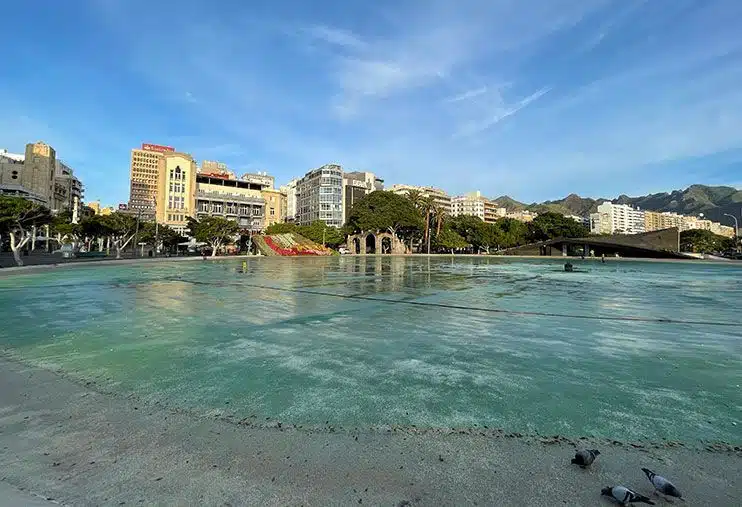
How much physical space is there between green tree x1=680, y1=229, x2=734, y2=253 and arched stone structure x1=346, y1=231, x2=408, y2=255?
76167 millimetres

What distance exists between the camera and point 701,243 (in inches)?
4040

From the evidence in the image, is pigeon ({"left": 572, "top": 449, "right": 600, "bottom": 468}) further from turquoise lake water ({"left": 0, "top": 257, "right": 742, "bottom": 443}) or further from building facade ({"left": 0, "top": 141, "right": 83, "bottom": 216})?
building facade ({"left": 0, "top": 141, "right": 83, "bottom": 216})

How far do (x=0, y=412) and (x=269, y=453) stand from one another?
351 cm

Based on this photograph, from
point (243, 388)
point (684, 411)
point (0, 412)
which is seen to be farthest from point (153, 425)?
point (684, 411)

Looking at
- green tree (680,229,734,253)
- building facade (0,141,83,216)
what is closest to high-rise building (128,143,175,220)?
building facade (0,141,83,216)

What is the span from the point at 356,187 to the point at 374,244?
51026 millimetres

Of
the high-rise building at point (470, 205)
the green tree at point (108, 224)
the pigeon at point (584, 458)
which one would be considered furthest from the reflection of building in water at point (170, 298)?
the high-rise building at point (470, 205)

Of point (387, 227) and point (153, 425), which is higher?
point (387, 227)

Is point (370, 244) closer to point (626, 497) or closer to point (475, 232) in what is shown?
point (475, 232)

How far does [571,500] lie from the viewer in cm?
314

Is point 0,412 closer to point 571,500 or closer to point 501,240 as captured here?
point 571,500

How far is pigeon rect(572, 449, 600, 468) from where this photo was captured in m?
3.58

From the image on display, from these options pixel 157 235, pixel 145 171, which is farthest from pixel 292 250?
pixel 145 171

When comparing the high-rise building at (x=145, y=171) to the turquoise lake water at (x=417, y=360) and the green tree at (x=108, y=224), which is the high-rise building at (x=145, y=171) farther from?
the turquoise lake water at (x=417, y=360)
